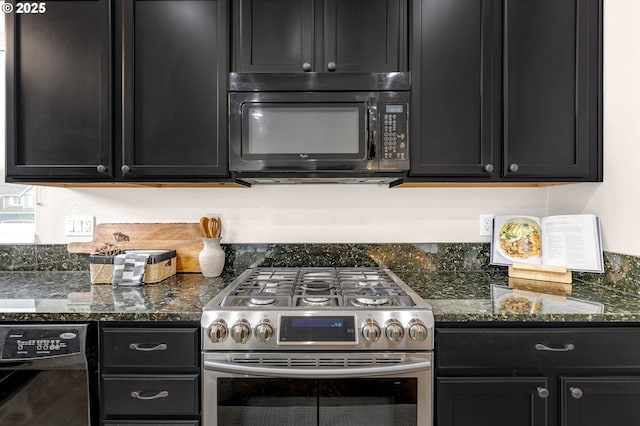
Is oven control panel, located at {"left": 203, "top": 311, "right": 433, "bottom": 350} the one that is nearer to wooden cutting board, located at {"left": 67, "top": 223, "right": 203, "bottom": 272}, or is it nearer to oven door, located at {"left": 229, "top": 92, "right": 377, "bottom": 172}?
oven door, located at {"left": 229, "top": 92, "right": 377, "bottom": 172}

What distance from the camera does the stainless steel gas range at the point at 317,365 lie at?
1233 mm

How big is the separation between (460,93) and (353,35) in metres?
0.55

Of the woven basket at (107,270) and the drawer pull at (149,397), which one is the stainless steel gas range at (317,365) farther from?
the woven basket at (107,270)

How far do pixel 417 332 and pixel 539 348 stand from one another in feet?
1.47

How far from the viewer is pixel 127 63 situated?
5.37ft

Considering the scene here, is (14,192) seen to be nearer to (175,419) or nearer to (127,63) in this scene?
(127,63)

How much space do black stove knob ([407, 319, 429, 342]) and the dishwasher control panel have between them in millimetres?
1156

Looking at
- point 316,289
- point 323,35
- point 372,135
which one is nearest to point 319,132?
point 372,135

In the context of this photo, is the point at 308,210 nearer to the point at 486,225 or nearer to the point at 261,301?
the point at 261,301

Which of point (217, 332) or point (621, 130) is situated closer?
point (217, 332)

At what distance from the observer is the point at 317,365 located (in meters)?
1.24

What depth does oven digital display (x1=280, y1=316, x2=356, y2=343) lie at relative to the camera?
1.24 meters

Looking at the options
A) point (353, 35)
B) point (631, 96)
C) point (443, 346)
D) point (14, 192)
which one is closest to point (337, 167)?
point (353, 35)

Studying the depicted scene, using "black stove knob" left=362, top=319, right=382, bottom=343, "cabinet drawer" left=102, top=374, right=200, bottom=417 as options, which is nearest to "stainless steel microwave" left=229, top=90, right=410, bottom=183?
"black stove knob" left=362, top=319, right=382, bottom=343
